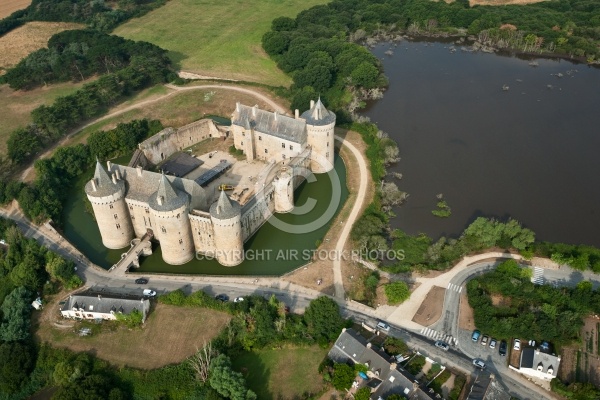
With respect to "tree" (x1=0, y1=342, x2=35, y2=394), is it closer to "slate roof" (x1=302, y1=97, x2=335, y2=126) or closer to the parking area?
the parking area

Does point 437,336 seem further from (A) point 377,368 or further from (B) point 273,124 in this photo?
(B) point 273,124

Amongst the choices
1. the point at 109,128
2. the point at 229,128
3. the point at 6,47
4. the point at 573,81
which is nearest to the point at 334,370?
the point at 229,128

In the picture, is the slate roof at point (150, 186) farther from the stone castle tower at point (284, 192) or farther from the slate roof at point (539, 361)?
the slate roof at point (539, 361)

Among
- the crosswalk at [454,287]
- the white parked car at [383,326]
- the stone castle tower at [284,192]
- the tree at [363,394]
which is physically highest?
the stone castle tower at [284,192]

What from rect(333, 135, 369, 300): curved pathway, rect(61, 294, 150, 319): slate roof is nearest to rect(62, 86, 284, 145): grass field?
rect(333, 135, 369, 300): curved pathway

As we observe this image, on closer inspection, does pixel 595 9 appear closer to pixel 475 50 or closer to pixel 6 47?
pixel 475 50

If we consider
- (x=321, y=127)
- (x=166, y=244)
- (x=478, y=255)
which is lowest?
(x=478, y=255)

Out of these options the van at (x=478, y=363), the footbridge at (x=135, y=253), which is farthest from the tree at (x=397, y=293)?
the footbridge at (x=135, y=253)
